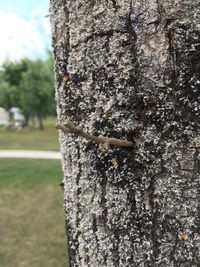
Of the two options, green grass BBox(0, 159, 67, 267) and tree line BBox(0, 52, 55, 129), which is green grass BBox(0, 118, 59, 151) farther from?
green grass BBox(0, 159, 67, 267)

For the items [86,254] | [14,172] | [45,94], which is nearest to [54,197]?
[14,172]

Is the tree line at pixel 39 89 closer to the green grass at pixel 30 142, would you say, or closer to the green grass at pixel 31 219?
the green grass at pixel 30 142

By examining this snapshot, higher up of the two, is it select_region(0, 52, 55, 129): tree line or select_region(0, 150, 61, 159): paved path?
select_region(0, 52, 55, 129): tree line

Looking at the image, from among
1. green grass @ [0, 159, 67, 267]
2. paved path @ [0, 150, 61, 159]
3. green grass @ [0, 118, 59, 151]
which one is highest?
green grass @ [0, 159, 67, 267]

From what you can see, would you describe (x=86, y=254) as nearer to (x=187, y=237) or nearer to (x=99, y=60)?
(x=187, y=237)

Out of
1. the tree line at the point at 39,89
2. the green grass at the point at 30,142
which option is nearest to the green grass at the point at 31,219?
the green grass at the point at 30,142

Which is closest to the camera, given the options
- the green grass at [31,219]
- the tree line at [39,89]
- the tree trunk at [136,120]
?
the tree trunk at [136,120]

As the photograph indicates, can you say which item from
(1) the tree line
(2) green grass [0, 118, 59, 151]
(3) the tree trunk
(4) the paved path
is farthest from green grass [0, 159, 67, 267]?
(1) the tree line
